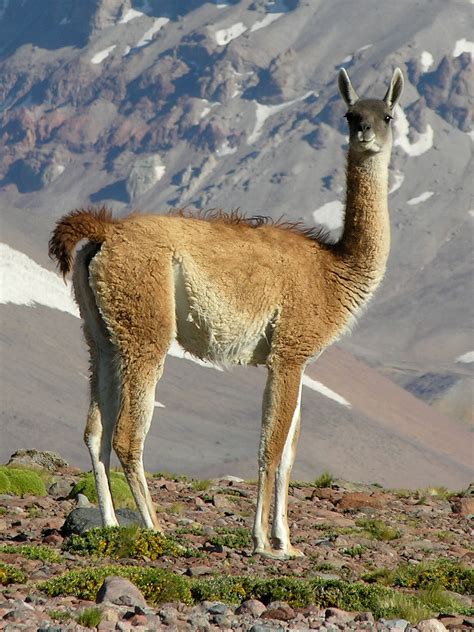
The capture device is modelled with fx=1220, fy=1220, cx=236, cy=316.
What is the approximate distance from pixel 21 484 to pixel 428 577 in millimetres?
9237

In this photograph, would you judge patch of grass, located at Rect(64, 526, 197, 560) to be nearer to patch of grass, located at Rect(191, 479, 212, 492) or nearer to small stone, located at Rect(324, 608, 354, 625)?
small stone, located at Rect(324, 608, 354, 625)

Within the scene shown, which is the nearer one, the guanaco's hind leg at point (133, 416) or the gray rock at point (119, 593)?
the gray rock at point (119, 593)

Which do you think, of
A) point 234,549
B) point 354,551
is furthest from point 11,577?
point 354,551

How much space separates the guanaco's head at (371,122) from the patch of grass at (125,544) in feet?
16.8

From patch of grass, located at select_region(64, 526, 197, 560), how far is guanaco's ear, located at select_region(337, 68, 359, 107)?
568 cm

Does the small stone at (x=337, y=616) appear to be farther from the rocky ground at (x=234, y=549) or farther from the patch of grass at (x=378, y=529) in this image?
the patch of grass at (x=378, y=529)

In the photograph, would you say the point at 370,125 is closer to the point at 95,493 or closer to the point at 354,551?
the point at 354,551

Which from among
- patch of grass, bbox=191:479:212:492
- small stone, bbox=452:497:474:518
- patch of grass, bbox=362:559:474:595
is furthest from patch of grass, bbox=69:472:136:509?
patch of grass, bbox=362:559:474:595

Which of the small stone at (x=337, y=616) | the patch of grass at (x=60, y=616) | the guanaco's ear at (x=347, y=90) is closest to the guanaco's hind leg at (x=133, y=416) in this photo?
the small stone at (x=337, y=616)

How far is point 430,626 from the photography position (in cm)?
948

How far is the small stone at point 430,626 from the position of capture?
9430 mm

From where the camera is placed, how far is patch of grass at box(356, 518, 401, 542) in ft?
53.2

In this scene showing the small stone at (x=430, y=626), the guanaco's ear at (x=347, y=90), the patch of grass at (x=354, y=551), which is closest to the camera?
the small stone at (x=430, y=626)

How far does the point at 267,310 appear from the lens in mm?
13844
